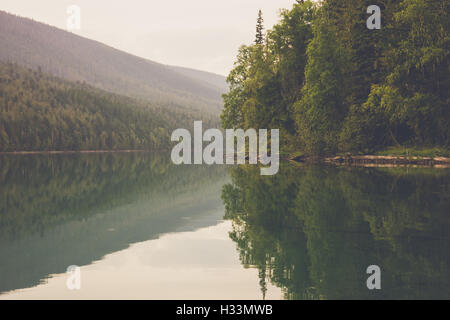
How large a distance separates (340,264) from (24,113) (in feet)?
581

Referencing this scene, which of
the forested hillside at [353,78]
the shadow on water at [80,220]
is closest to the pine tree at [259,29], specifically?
the forested hillside at [353,78]

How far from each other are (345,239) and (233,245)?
3.43 m

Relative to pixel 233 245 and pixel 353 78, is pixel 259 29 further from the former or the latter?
pixel 233 245

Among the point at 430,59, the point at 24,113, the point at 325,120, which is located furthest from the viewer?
the point at 24,113

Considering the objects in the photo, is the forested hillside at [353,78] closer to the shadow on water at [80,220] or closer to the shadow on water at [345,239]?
the shadow on water at [80,220]

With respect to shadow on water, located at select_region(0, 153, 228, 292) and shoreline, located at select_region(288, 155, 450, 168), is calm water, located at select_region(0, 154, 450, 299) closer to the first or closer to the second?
shadow on water, located at select_region(0, 153, 228, 292)

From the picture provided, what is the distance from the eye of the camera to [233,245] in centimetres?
1573

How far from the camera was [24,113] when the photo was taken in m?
174

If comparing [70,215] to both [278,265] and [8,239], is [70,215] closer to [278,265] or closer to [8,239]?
[8,239]

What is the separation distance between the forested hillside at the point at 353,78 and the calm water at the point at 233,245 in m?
31.1

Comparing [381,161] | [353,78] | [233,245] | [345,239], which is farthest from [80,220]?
[353,78]
